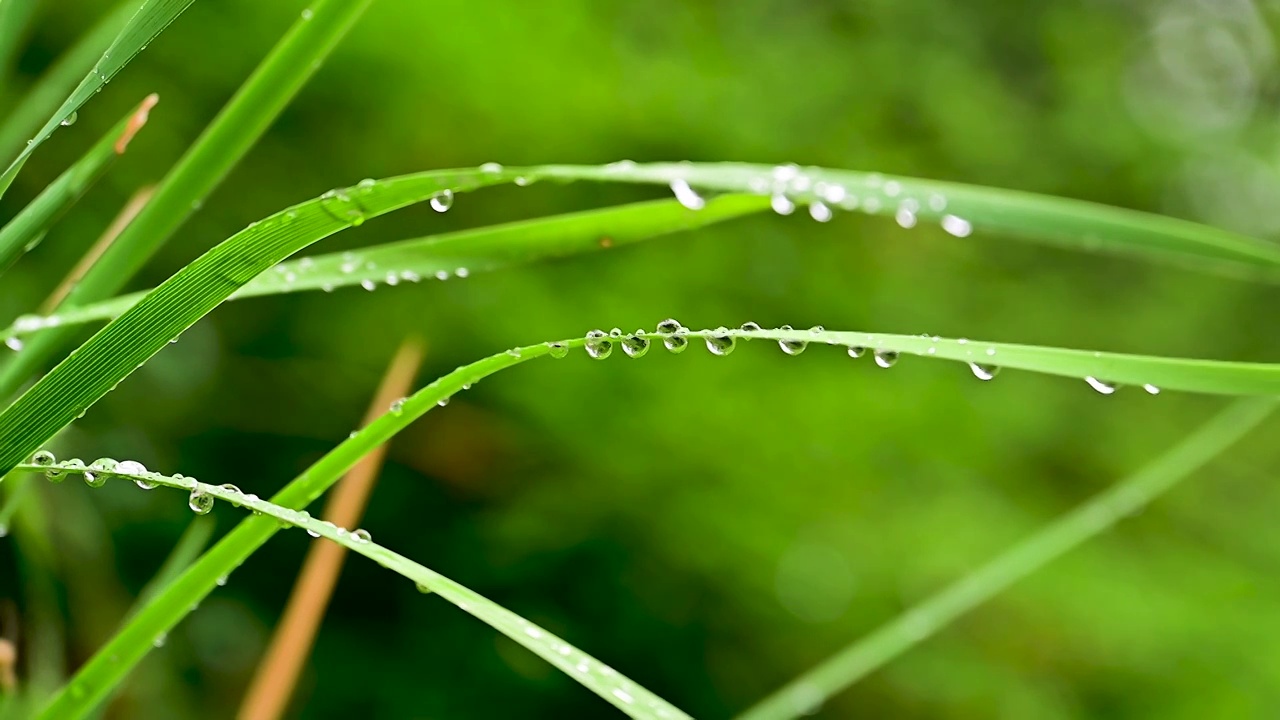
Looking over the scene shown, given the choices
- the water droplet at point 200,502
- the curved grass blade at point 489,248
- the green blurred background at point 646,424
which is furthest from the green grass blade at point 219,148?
the green blurred background at point 646,424

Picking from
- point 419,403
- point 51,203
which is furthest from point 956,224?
point 51,203

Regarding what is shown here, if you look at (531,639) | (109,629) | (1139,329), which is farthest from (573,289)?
(1139,329)

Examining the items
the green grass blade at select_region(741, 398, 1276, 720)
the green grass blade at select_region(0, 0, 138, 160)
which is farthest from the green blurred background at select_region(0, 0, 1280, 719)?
the green grass blade at select_region(741, 398, 1276, 720)

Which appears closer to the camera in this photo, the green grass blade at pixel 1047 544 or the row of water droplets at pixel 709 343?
the row of water droplets at pixel 709 343

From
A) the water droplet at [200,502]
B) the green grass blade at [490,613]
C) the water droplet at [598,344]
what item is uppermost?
the water droplet at [598,344]

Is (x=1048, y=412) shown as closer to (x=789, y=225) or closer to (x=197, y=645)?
(x=789, y=225)

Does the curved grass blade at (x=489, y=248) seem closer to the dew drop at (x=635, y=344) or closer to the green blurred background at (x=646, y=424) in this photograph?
the dew drop at (x=635, y=344)

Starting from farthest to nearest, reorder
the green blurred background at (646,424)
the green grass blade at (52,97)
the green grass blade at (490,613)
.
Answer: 1. the green blurred background at (646,424)
2. the green grass blade at (52,97)
3. the green grass blade at (490,613)
